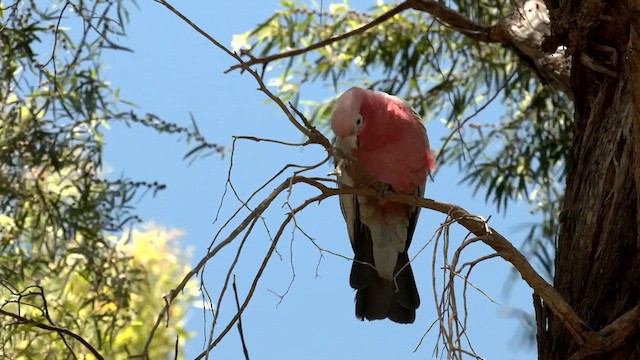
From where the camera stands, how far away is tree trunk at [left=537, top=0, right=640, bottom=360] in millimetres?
1586

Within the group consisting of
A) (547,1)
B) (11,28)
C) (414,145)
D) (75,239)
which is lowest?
(547,1)

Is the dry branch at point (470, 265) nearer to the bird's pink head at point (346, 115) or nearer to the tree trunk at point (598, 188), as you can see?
the tree trunk at point (598, 188)

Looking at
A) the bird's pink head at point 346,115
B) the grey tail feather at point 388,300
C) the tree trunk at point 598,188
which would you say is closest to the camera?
the tree trunk at point 598,188

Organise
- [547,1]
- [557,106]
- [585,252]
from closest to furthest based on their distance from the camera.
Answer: [585,252], [547,1], [557,106]

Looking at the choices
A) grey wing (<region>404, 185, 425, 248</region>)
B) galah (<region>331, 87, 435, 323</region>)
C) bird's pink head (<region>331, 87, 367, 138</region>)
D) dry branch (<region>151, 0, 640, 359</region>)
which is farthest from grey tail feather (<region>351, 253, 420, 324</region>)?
dry branch (<region>151, 0, 640, 359</region>)

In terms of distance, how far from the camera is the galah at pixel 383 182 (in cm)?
234

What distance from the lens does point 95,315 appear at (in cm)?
271

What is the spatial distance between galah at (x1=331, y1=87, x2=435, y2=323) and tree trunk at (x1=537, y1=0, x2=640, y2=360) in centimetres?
60

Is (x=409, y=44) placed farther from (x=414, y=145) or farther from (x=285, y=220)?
(x=285, y=220)

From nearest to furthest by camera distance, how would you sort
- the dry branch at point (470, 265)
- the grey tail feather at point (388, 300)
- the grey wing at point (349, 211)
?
the dry branch at point (470, 265)
the grey tail feather at point (388, 300)
the grey wing at point (349, 211)

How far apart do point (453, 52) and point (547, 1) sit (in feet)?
5.25

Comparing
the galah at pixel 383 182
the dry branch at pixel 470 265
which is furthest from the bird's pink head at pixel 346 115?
the dry branch at pixel 470 265

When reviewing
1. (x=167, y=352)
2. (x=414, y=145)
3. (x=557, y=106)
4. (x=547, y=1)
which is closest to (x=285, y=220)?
(x=547, y=1)

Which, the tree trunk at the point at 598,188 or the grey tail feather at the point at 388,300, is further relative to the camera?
the grey tail feather at the point at 388,300
